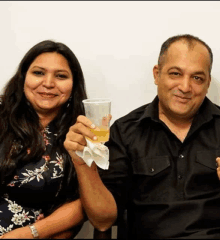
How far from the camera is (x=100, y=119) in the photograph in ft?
4.21

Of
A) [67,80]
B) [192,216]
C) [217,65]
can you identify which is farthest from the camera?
[217,65]

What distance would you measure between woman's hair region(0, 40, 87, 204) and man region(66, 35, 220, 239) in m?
0.30

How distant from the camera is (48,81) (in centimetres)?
179

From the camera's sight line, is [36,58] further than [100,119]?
Yes

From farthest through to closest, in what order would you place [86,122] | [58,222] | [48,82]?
[48,82] < [58,222] < [86,122]

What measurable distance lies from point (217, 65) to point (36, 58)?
47.3 inches

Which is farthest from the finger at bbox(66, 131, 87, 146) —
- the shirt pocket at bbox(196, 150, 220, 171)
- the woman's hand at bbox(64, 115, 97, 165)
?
the shirt pocket at bbox(196, 150, 220, 171)

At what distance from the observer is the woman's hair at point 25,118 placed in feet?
5.61

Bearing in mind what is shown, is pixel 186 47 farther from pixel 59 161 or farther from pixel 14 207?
pixel 14 207

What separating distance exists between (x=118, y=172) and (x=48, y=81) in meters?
0.65

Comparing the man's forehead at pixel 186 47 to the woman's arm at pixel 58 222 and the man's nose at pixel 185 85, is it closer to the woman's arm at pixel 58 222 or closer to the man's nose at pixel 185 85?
the man's nose at pixel 185 85

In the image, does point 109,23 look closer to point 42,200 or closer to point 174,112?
point 174,112

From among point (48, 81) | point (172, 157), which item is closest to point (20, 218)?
point (48, 81)

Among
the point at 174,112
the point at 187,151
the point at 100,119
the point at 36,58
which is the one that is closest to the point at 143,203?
the point at 187,151
